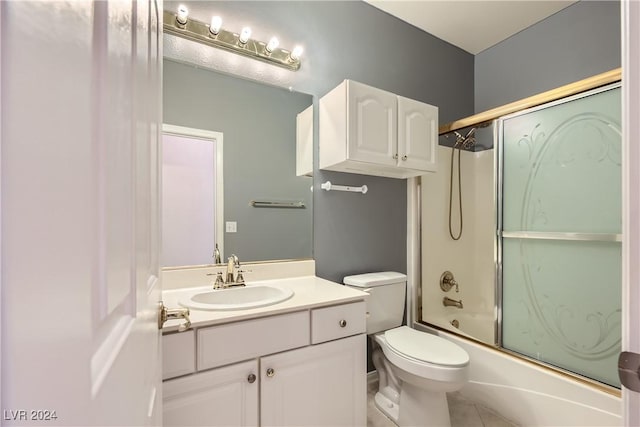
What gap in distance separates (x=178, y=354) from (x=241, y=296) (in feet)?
1.61

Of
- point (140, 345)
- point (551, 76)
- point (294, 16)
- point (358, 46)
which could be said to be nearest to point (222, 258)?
point (140, 345)

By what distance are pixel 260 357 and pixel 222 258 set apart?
60cm

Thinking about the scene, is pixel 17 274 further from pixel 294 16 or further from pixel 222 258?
pixel 294 16

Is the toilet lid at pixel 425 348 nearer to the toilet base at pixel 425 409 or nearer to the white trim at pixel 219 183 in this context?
the toilet base at pixel 425 409

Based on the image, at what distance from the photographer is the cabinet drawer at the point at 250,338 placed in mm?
1051

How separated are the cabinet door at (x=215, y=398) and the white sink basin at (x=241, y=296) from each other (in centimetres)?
26

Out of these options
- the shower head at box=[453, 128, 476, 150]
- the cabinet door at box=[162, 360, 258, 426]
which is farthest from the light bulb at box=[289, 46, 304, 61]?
the cabinet door at box=[162, 360, 258, 426]

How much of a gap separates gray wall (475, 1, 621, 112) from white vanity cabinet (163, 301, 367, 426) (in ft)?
7.62

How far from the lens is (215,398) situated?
1065 mm

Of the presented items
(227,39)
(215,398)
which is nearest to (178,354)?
(215,398)

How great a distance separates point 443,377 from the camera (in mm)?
1376

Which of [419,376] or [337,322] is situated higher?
[337,322]

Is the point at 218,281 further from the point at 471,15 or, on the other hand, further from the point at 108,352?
the point at 471,15

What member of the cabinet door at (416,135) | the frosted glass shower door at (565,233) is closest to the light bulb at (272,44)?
the cabinet door at (416,135)
